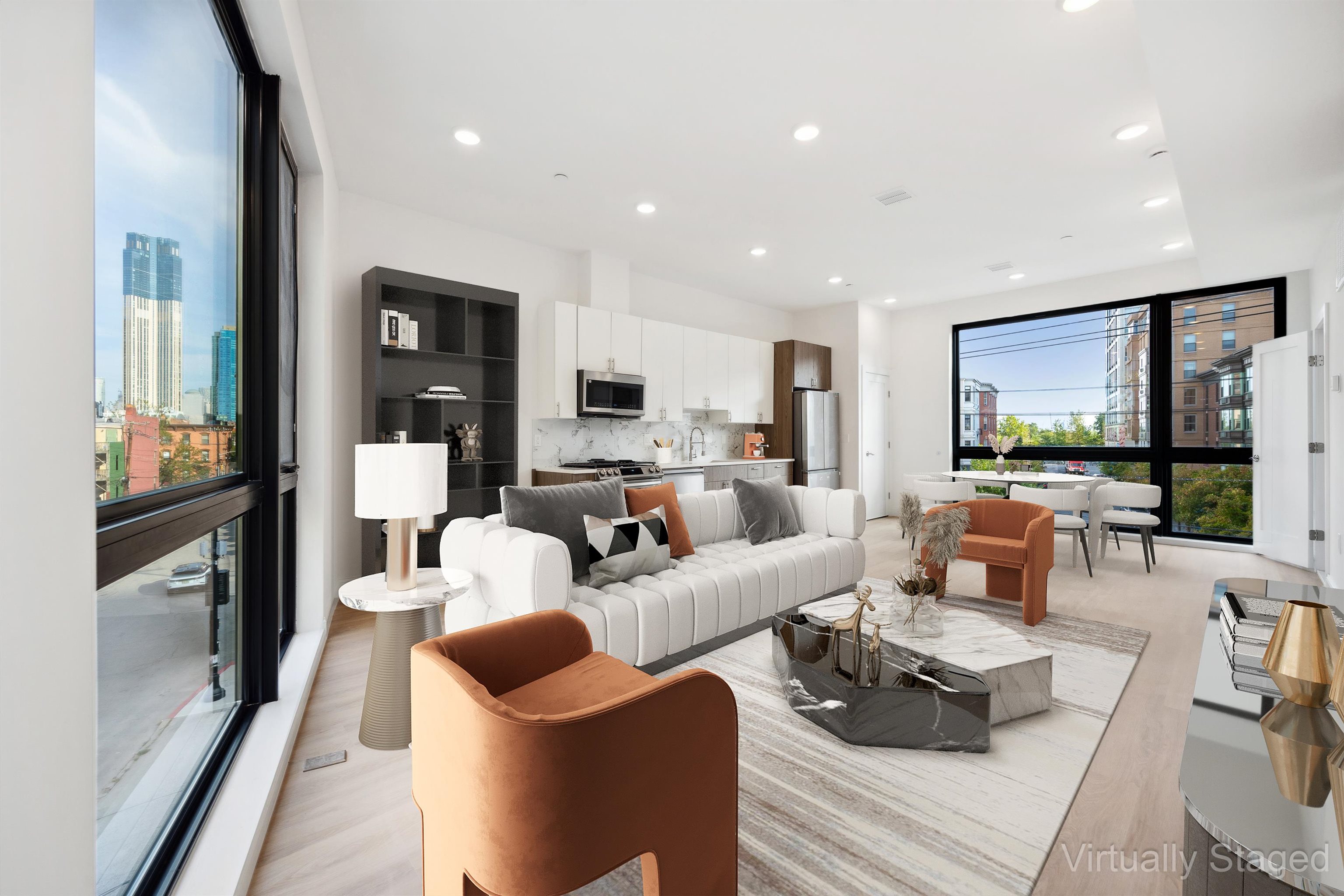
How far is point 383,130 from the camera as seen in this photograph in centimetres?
334

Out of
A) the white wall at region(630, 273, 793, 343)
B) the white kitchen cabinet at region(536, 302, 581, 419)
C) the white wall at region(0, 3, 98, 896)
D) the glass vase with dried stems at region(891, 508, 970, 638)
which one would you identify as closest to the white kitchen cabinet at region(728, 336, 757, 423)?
the white wall at region(630, 273, 793, 343)

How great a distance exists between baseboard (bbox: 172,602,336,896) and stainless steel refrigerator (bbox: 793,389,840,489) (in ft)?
17.9

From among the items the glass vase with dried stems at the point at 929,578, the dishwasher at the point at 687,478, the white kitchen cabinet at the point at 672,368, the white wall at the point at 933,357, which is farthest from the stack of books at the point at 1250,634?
the white wall at the point at 933,357

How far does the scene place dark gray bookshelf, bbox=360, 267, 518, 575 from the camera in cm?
407

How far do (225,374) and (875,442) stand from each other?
713 centimetres

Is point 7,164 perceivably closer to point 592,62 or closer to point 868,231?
point 592,62

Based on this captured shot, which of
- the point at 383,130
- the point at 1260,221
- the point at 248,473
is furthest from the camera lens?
the point at 1260,221

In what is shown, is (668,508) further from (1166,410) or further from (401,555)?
(1166,410)

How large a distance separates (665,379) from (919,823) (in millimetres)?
4626

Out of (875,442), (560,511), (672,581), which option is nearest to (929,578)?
(672,581)

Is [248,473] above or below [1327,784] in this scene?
above

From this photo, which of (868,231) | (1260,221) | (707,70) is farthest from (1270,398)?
(707,70)

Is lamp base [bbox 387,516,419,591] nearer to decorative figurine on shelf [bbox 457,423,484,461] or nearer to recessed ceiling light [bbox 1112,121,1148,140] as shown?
decorative figurine on shelf [bbox 457,423,484,461]

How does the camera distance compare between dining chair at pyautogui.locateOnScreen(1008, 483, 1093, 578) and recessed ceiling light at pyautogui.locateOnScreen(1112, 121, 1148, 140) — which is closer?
recessed ceiling light at pyautogui.locateOnScreen(1112, 121, 1148, 140)
